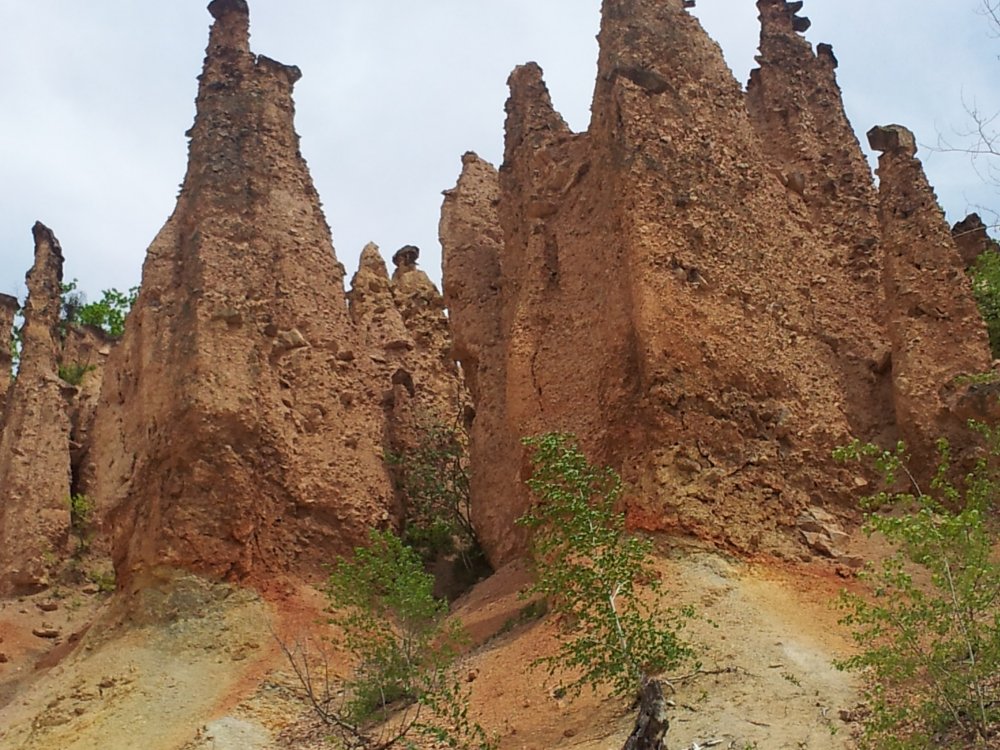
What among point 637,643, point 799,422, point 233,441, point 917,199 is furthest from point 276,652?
point 917,199

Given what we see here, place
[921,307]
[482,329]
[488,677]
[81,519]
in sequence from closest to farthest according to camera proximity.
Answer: [488,677] < [921,307] < [482,329] < [81,519]

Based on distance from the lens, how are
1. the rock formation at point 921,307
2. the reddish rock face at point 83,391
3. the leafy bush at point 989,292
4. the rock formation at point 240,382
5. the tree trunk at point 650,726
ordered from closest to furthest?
1. the tree trunk at point 650,726
2. the rock formation at point 921,307
3. the rock formation at point 240,382
4. the leafy bush at point 989,292
5. the reddish rock face at point 83,391

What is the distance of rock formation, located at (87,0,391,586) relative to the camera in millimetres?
15742

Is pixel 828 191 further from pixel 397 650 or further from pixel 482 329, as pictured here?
pixel 397 650

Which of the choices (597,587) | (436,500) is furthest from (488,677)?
(436,500)

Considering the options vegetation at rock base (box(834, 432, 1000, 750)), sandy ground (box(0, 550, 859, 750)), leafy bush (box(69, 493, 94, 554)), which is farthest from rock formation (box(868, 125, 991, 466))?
leafy bush (box(69, 493, 94, 554))

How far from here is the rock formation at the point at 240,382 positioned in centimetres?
1574

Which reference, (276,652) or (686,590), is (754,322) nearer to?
(686,590)

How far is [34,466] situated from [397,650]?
36.9 ft

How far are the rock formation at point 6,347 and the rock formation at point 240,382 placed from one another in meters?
7.28

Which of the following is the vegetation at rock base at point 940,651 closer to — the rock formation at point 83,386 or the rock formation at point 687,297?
the rock formation at point 687,297

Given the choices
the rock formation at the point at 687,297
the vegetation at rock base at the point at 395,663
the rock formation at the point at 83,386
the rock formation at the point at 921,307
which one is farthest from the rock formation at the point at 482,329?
the rock formation at the point at 83,386

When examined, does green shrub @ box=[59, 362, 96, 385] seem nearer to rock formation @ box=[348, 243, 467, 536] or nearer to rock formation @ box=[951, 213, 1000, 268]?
rock formation @ box=[348, 243, 467, 536]

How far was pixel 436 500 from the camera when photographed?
1845 centimetres
